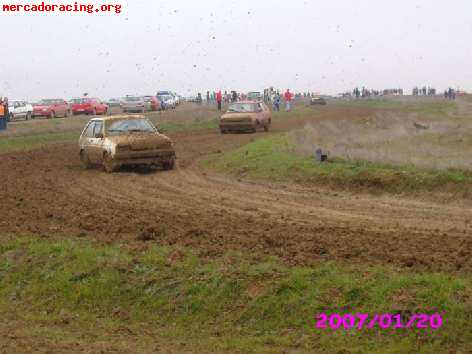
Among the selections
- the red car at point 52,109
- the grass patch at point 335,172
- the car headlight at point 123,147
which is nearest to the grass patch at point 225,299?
the grass patch at point 335,172

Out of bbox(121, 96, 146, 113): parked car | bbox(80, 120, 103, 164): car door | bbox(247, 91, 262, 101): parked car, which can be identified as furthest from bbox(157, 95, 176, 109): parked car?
bbox(80, 120, 103, 164): car door

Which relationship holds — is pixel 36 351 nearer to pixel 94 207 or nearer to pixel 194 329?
pixel 194 329

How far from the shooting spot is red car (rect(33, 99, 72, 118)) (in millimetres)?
50000

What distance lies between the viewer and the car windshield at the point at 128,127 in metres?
17.6

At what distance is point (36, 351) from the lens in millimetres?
6285

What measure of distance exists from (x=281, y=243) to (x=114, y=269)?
2.18 metres

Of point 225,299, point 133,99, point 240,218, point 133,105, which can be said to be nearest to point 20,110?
point 133,105

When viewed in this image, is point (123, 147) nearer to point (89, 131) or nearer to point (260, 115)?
point (89, 131)

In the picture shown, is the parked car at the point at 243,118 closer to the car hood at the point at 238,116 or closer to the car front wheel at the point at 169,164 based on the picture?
the car hood at the point at 238,116

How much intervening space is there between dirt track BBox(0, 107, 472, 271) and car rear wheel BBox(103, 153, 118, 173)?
1.16 feet

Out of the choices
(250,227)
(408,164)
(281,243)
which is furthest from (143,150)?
(281,243)

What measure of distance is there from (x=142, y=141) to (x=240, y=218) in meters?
7.06

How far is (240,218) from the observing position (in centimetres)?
1075

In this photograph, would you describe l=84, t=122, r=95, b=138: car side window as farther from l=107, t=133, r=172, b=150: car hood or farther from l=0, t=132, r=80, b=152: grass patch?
l=0, t=132, r=80, b=152: grass patch
